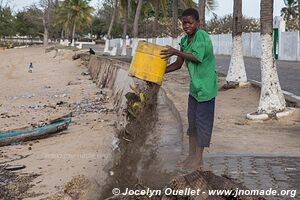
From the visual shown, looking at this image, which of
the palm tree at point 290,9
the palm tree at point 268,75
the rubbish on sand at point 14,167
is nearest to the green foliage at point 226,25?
the palm tree at point 290,9

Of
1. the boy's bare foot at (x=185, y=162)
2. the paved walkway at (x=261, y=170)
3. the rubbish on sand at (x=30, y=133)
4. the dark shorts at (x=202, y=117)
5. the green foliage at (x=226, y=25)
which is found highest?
the green foliage at (x=226, y=25)

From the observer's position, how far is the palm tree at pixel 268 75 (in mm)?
9461

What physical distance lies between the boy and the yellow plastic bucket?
4.8 inches

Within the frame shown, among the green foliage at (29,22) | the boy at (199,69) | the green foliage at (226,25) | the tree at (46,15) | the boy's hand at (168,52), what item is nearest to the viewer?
the boy at (199,69)

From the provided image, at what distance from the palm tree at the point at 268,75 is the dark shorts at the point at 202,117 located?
4.28 meters

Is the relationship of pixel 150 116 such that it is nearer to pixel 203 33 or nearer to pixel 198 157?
pixel 198 157

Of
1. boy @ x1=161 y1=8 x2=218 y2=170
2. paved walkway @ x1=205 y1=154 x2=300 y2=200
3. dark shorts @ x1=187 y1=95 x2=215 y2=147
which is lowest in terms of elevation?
paved walkway @ x1=205 y1=154 x2=300 y2=200

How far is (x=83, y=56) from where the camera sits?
39.9m

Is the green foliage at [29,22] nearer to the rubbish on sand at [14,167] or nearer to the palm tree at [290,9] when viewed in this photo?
the palm tree at [290,9]

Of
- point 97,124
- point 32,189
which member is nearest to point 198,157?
point 32,189

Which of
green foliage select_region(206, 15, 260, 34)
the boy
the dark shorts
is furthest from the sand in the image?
green foliage select_region(206, 15, 260, 34)

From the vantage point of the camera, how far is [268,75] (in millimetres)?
9586

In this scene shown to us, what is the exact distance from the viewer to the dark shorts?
209 inches

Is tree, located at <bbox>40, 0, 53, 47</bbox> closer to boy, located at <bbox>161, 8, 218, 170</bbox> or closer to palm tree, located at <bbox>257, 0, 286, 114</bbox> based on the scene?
palm tree, located at <bbox>257, 0, 286, 114</bbox>
